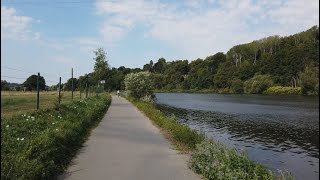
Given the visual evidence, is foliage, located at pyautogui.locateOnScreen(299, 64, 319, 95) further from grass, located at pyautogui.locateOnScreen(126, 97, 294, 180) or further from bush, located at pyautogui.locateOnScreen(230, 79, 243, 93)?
bush, located at pyautogui.locateOnScreen(230, 79, 243, 93)

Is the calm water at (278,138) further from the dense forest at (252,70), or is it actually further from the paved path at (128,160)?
the paved path at (128,160)

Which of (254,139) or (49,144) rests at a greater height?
(49,144)

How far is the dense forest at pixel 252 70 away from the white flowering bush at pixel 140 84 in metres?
9.09

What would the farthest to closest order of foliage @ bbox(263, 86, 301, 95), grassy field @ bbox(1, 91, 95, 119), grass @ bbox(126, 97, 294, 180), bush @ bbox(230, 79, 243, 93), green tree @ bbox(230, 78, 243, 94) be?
1. grassy field @ bbox(1, 91, 95, 119)
2. bush @ bbox(230, 79, 243, 93)
3. green tree @ bbox(230, 78, 243, 94)
4. grass @ bbox(126, 97, 294, 180)
5. foliage @ bbox(263, 86, 301, 95)

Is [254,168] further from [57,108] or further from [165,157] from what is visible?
[57,108]

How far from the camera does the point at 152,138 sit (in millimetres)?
13609

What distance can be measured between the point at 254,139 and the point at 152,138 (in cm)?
870

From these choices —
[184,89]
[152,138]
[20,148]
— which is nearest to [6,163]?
[20,148]

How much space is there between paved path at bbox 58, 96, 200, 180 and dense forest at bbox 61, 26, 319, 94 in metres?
2.64

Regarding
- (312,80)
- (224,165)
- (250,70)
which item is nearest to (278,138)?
(250,70)

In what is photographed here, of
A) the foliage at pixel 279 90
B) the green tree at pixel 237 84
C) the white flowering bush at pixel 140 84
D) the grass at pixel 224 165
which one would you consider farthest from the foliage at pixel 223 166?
the white flowering bush at pixel 140 84

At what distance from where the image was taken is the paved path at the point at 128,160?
26.3 feet

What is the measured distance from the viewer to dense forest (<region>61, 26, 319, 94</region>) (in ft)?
14.3

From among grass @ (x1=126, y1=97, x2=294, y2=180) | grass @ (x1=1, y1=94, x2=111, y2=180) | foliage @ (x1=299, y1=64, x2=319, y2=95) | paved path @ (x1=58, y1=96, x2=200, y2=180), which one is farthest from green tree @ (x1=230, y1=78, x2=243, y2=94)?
foliage @ (x1=299, y1=64, x2=319, y2=95)
